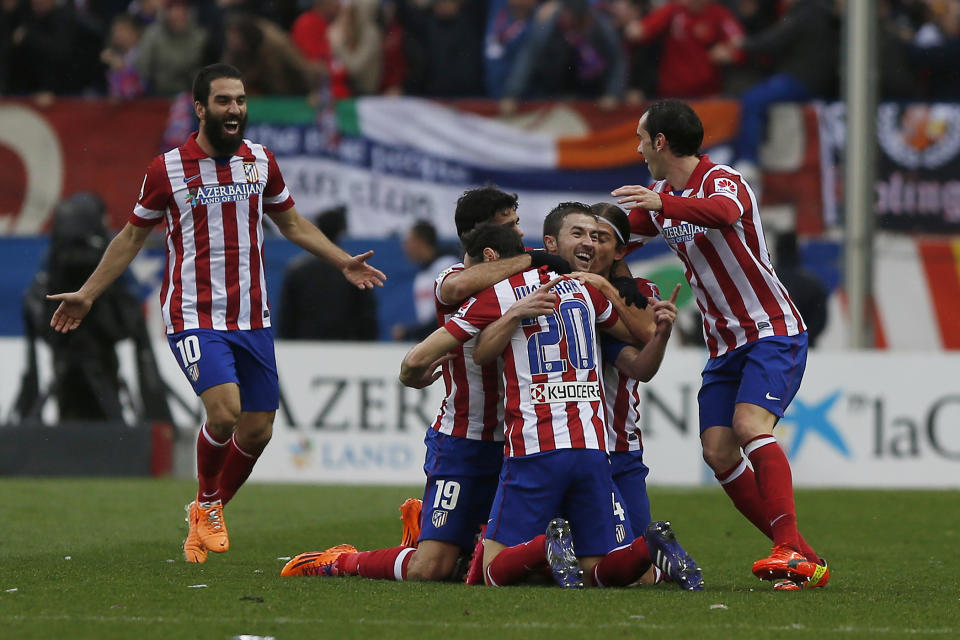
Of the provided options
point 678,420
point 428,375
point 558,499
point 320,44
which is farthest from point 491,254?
point 320,44

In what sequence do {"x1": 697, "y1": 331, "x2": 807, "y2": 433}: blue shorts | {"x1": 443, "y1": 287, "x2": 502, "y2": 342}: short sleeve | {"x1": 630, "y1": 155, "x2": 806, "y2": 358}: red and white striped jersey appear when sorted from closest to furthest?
{"x1": 443, "y1": 287, "x2": 502, "y2": 342}: short sleeve, {"x1": 697, "y1": 331, "x2": 807, "y2": 433}: blue shorts, {"x1": 630, "y1": 155, "x2": 806, "y2": 358}: red and white striped jersey

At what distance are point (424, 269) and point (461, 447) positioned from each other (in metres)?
7.17

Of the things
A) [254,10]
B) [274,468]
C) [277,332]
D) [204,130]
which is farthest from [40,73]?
[204,130]

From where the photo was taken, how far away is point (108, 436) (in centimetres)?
1277

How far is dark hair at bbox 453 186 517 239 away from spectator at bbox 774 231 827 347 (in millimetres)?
6466

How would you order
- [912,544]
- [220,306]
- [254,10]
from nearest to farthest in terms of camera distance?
[220,306] < [912,544] < [254,10]

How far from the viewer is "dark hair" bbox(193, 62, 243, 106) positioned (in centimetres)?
762

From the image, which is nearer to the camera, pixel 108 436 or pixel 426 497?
pixel 426 497

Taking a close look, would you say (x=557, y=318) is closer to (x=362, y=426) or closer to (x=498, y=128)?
(x=362, y=426)

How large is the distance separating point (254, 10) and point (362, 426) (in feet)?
20.0

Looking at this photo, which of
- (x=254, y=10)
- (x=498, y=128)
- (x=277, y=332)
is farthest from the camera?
(x=254, y=10)

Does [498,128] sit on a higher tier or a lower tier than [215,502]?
higher

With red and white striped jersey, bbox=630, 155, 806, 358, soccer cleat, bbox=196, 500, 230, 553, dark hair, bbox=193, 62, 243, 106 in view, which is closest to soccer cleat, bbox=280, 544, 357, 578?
soccer cleat, bbox=196, 500, 230, 553

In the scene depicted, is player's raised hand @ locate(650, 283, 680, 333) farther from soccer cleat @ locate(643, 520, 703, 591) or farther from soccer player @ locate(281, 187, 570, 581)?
soccer cleat @ locate(643, 520, 703, 591)
